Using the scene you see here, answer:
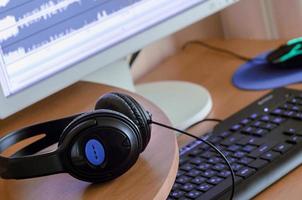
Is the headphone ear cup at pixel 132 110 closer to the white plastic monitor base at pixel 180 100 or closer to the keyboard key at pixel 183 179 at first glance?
the keyboard key at pixel 183 179

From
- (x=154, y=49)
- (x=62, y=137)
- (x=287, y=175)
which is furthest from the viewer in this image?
(x=154, y=49)

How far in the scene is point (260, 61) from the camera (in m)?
0.99

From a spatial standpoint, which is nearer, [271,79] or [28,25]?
[28,25]

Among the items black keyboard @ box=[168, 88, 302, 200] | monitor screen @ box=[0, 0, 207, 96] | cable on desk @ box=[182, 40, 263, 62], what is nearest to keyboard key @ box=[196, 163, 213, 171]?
black keyboard @ box=[168, 88, 302, 200]

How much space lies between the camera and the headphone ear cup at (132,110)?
1.86ft

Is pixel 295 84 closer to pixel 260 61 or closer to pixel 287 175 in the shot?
pixel 260 61

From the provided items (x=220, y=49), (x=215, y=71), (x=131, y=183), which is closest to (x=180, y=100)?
(x=215, y=71)

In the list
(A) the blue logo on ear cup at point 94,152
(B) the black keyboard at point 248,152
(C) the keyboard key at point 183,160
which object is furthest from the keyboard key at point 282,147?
(A) the blue logo on ear cup at point 94,152

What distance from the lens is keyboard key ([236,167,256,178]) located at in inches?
25.5

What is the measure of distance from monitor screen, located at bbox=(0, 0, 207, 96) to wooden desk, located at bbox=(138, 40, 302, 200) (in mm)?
167

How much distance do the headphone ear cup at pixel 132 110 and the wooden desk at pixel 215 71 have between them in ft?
0.69

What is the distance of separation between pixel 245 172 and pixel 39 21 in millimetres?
297

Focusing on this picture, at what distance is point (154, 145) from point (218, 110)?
278 millimetres

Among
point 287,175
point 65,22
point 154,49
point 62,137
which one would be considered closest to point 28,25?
point 65,22
